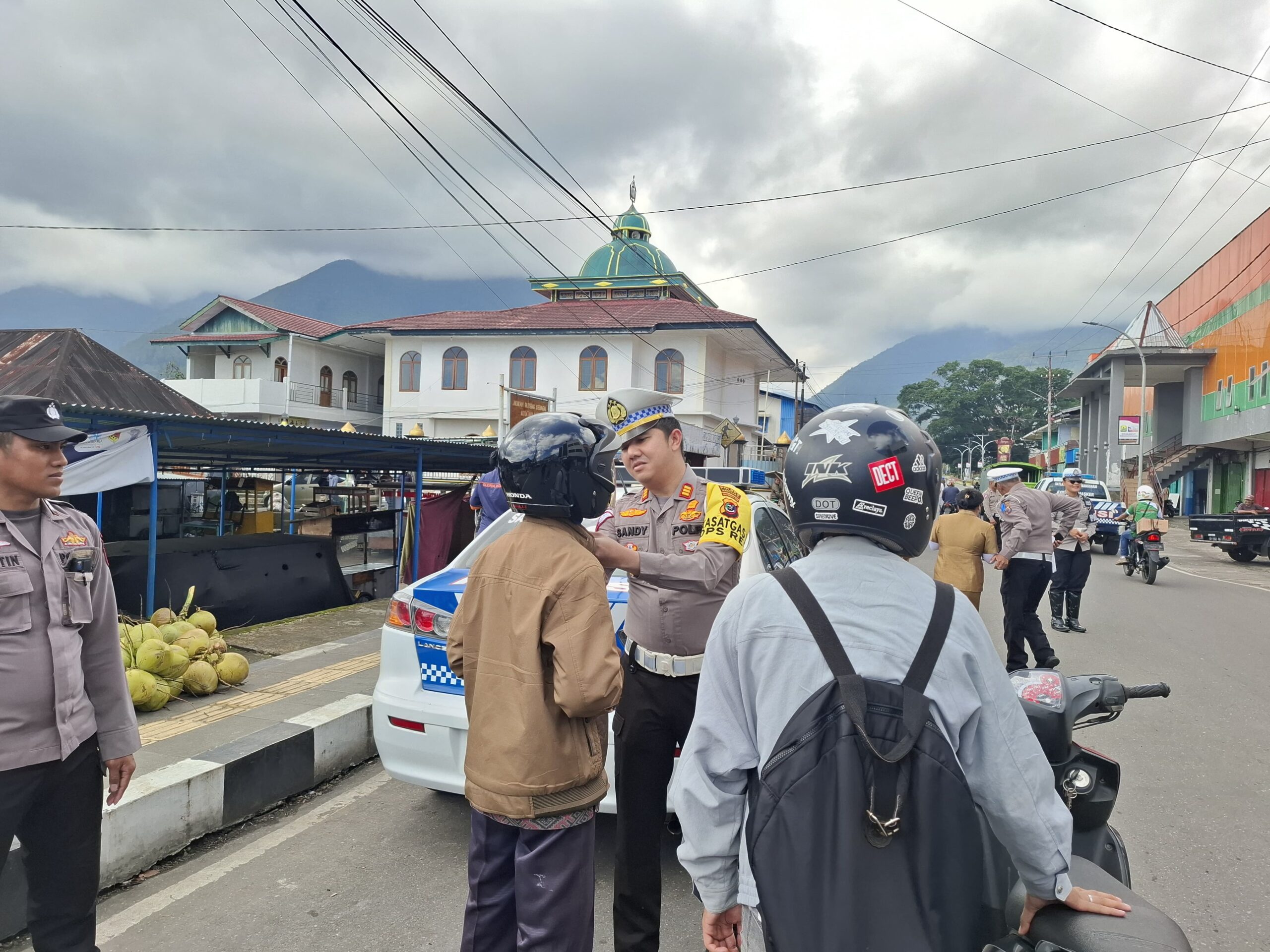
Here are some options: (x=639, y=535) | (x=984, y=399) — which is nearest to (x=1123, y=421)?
(x=639, y=535)

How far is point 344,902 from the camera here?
10.8 feet

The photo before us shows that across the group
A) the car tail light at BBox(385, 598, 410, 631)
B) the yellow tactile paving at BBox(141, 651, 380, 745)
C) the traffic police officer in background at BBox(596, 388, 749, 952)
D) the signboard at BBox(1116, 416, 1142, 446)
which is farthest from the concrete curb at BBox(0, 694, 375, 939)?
the signboard at BBox(1116, 416, 1142, 446)

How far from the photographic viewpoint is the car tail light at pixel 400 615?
3.81 meters

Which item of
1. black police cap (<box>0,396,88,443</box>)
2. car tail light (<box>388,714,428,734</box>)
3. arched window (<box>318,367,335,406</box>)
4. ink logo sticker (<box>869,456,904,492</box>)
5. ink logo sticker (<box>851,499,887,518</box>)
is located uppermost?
arched window (<box>318,367,335,406</box>)

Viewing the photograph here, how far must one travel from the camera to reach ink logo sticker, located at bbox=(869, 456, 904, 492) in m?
A: 1.55

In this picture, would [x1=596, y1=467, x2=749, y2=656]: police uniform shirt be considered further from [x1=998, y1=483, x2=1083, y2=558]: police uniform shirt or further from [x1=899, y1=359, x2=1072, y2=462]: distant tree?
[x1=899, y1=359, x2=1072, y2=462]: distant tree

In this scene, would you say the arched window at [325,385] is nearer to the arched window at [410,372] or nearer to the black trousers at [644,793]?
the arched window at [410,372]

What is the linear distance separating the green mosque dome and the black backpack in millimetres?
36708

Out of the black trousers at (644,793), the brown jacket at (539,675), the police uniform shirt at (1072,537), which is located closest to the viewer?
the brown jacket at (539,675)

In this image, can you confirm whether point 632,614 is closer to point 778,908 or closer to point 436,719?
point 436,719

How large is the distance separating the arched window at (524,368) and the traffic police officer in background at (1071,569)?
24177 mm

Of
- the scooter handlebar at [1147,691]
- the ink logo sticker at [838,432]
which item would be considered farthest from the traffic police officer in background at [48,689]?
the scooter handlebar at [1147,691]

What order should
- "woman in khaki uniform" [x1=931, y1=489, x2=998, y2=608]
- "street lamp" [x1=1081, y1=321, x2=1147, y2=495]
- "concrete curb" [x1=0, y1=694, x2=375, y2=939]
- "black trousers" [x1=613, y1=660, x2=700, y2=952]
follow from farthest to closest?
1. "street lamp" [x1=1081, y1=321, x2=1147, y2=495]
2. "woman in khaki uniform" [x1=931, y1=489, x2=998, y2=608]
3. "concrete curb" [x1=0, y1=694, x2=375, y2=939]
4. "black trousers" [x1=613, y1=660, x2=700, y2=952]

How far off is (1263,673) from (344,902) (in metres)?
7.76
